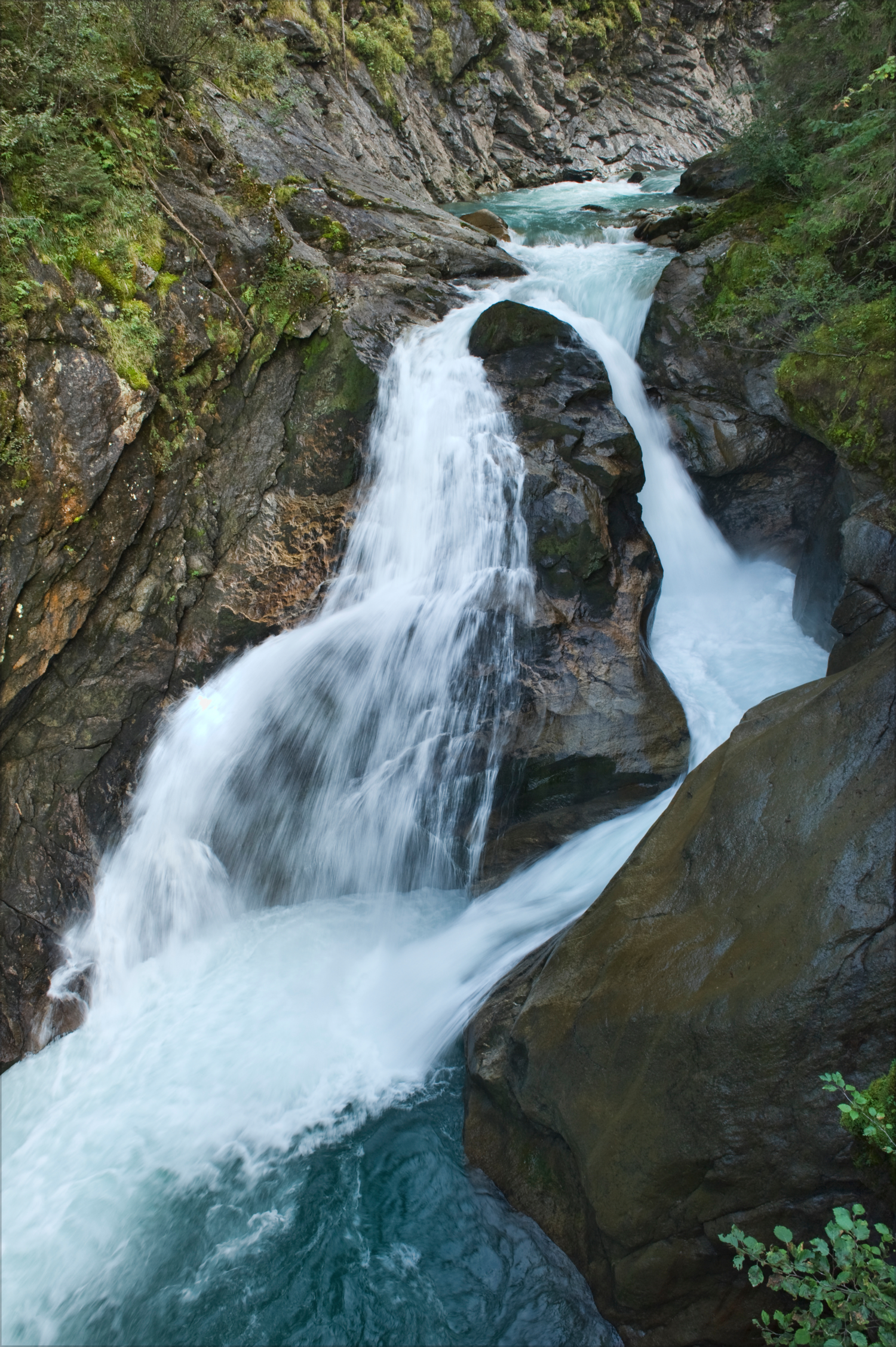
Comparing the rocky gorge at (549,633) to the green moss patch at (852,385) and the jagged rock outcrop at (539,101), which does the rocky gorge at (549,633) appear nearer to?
the green moss patch at (852,385)

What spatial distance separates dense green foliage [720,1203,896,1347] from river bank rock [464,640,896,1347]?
0.58 meters

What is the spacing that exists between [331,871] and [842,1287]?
4679mm

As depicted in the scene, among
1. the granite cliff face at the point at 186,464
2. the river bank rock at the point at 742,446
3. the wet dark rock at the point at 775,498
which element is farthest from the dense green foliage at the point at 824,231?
the granite cliff face at the point at 186,464

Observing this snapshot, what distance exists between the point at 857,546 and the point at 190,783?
624 centimetres

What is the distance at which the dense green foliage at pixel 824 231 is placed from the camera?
614 centimetres

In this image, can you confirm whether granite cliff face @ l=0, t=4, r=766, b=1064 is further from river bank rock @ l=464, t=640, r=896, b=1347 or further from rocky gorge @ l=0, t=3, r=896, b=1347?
river bank rock @ l=464, t=640, r=896, b=1347

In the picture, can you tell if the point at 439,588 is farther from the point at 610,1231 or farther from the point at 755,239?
the point at 755,239

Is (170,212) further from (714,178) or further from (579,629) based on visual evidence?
(714,178)

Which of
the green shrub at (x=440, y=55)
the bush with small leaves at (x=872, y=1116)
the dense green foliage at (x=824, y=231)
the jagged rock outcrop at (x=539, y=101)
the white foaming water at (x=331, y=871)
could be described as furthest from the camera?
the green shrub at (x=440, y=55)

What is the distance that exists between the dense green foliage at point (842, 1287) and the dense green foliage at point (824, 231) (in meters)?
5.52

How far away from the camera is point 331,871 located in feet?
21.3

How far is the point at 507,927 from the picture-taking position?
→ 572 cm

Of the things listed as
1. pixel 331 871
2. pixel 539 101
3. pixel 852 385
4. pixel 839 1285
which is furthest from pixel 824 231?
pixel 539 101

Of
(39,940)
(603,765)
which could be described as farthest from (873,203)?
(39,940)
